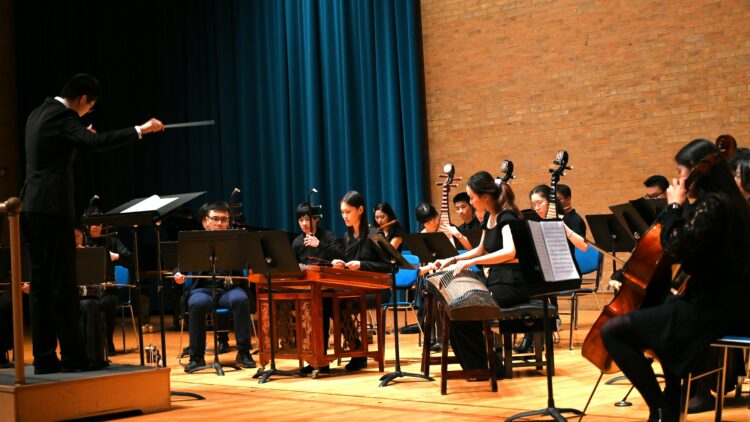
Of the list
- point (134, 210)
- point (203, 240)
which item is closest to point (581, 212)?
point (203, 240)

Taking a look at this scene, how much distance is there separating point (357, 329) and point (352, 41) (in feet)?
20.2

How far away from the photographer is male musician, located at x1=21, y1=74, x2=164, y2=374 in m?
4.69

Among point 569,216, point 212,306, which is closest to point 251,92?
point 569,216

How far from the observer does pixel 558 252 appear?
4207mm

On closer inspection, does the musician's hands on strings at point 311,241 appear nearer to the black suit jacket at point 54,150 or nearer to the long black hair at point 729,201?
the black suit jacket at point 54,150

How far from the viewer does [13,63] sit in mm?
14117

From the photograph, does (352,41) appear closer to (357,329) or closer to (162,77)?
(162,77)

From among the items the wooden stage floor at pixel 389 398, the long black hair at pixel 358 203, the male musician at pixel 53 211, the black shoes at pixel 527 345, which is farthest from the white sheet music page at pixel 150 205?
the black shoes at pixel 527 345

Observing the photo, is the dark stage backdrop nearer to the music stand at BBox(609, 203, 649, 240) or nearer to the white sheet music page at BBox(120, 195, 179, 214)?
the music stand at BBox(609, 203, 649, 240)

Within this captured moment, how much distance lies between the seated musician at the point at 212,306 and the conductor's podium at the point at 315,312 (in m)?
0.48

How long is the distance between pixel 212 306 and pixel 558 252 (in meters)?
3.57

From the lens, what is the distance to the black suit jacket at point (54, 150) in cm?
468

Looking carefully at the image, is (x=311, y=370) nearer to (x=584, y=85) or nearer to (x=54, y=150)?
(x=54, y=150)

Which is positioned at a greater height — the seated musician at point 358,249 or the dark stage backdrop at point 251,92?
the dark stage backdrop at point 251,92
